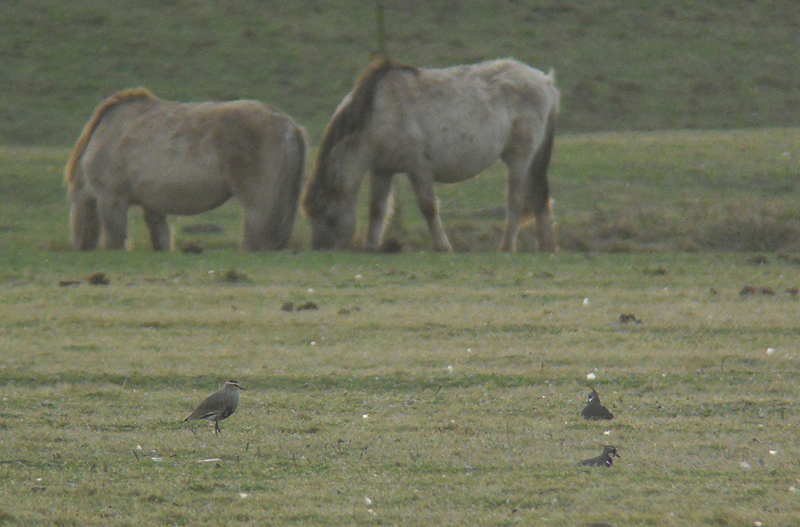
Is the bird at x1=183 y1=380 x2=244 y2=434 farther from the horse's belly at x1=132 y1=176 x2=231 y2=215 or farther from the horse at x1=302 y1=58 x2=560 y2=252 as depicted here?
the horse at x1=302 y1=58 x2=560 y2=252

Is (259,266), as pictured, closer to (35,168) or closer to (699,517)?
(699,517)

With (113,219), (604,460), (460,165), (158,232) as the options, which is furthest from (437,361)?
(158,232)

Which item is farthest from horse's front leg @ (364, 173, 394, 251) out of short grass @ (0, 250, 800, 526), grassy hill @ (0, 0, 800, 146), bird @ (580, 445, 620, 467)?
grassy hill @ (0, 0, 800, 146)

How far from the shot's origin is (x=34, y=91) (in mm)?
31000

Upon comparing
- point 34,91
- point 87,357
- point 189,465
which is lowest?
point 34,91

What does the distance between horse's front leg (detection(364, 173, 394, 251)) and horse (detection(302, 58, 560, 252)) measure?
0.5 inches

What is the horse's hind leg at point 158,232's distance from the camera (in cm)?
1473

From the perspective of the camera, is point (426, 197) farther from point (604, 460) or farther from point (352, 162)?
point (604, 460)

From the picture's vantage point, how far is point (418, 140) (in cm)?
1406

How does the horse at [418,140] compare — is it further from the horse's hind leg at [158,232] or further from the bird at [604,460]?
the bird at [604,460]

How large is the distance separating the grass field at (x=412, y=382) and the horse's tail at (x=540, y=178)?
28.9 inches

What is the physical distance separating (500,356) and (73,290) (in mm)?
4868

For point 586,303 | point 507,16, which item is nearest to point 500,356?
point 586,303

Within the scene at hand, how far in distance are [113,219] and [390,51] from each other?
2254cm
